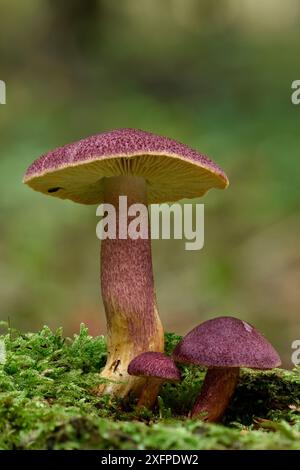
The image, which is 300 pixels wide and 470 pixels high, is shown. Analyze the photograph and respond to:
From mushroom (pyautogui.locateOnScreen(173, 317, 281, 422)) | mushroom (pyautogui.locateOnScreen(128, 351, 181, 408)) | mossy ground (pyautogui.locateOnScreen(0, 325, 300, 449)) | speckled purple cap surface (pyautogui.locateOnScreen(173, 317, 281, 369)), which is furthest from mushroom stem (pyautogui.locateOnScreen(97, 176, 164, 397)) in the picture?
speckled purple cap surface (pyautogui.locateOnScreen(173, 317, 281, 369))

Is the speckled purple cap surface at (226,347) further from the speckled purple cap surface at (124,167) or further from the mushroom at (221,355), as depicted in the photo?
the speckled purple cap surface at (124,167)

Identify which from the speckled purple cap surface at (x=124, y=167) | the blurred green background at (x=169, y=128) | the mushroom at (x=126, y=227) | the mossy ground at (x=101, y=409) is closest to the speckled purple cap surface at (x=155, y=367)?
the mossy ground at (x=101, y=409)

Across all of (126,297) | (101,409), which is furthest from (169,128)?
(101,409)

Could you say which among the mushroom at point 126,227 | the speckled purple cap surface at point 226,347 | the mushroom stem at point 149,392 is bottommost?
the mushroom stem at point 149,392

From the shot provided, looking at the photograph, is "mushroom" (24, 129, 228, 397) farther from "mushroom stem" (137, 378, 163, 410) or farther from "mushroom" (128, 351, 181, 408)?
"mushroom" (128, 351, 181, 408)

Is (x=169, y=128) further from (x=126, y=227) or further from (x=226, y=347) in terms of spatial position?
(x=226, y=347)

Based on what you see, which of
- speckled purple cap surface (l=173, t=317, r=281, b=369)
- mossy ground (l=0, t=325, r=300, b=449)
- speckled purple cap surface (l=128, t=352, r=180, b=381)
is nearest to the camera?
mossy ground (l=0, t=325, r=300, b=449)
